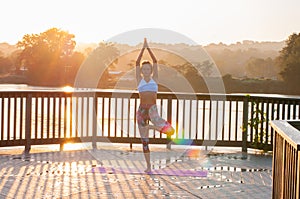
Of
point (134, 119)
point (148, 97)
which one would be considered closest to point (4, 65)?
point (134, 119)

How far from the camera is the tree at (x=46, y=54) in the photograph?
25062mm

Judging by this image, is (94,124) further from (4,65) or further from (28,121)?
(4,65)

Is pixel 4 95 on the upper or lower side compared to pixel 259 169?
upper

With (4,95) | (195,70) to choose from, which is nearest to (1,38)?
(195,70)

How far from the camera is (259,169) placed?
7.96 meters

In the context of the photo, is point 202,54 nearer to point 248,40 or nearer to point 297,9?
point 297,9

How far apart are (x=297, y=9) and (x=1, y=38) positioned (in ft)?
48.4

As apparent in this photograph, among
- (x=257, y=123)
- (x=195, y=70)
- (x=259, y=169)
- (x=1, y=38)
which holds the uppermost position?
(x=1, y=38)

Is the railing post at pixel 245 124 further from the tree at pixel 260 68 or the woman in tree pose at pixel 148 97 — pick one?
the tree at pixel 260 68

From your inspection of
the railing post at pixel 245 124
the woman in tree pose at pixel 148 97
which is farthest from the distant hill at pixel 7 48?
the woman in tree pose at pixel 148 97

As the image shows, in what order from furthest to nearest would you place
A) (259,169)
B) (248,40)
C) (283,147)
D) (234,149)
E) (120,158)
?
(248,40) → (234,149) → (120,158) → (259,169) → (283,147)

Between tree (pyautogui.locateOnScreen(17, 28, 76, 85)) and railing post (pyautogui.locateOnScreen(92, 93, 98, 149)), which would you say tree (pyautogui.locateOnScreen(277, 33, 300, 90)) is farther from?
railing post (pyautogui.locateOnScreen(92, 93, 98, 149))

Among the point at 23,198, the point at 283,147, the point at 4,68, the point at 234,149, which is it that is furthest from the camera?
the point at 4,68

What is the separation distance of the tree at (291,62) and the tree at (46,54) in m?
12.0
